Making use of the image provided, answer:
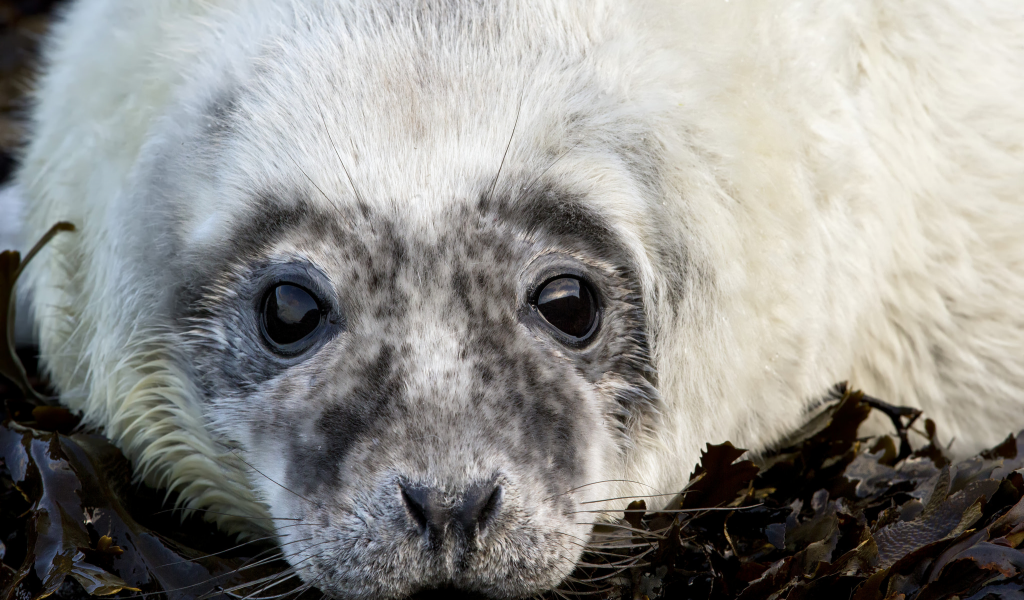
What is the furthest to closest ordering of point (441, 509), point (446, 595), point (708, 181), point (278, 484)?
point (708, 181), point (278, 484), point (446, 595), point (441, 509)

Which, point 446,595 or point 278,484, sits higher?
point 278,484

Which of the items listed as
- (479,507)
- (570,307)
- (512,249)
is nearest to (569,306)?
(570,307)

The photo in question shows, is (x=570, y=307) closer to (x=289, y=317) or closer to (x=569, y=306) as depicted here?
(x=569, y=306)

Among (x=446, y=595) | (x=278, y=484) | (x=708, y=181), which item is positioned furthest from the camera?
(x=708, y=181)

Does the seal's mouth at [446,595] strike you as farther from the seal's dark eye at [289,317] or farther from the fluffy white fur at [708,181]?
the seal's dark eye at [289,317]

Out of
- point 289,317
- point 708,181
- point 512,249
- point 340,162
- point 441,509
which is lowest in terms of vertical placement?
point 441,509

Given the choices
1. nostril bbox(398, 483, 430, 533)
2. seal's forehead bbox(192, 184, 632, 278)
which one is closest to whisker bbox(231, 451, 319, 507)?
nostril bbox(398, 483, 430, 533)

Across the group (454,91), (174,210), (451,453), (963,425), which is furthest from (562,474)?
(963,425)
